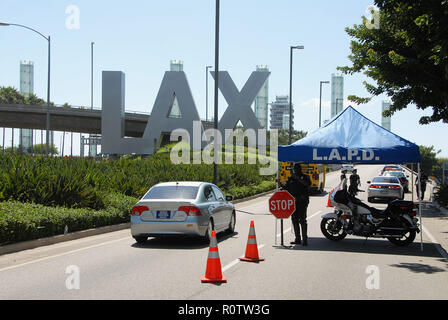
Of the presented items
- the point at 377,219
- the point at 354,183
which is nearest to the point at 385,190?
the point at 354,183

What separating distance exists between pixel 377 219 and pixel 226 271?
5.23 metres

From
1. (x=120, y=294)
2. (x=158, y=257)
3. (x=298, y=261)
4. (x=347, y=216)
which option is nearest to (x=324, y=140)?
(x=347, y=216)

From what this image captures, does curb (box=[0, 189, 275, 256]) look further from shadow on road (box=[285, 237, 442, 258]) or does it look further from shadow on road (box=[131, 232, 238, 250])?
shadow on road (box=[285, 237, 442, 258])

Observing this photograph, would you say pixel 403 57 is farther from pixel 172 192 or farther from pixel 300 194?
pixel 172 192

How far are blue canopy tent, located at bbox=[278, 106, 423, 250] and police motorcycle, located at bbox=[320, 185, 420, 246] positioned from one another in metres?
0.97

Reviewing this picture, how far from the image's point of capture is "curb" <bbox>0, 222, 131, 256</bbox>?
1174 centimetres

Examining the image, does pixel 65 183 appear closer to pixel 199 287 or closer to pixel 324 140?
pixel 324 140

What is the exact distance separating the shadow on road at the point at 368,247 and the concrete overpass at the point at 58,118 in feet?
202

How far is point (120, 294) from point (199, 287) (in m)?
1.19

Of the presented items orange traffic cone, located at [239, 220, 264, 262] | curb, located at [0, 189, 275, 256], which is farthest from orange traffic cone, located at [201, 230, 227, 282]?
curb, located at [0, 189, 275, 256]

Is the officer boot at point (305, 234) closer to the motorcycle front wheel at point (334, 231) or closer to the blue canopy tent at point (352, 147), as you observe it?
the motorcycle front wheel at point (334, 231)

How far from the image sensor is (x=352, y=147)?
1383cm

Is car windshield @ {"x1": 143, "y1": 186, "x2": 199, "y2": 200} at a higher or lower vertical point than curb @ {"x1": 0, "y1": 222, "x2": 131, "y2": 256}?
higher

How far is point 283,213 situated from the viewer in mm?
12914
